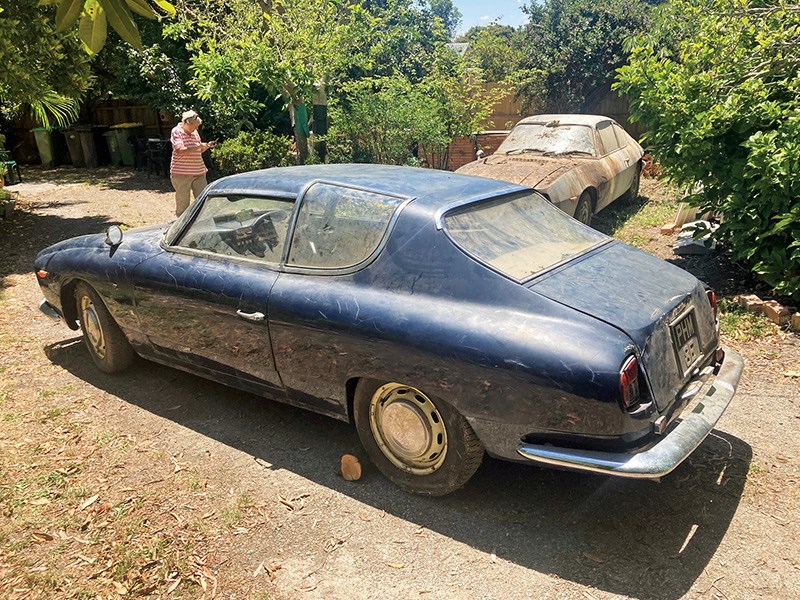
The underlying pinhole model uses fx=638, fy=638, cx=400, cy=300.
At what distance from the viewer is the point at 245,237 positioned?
3924 millimetres

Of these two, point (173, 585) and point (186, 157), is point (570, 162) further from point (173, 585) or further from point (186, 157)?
point (173, 585)

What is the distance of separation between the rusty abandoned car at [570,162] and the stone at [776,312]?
261 centimetres

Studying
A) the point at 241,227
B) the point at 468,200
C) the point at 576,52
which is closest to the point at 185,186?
the point at 241,227

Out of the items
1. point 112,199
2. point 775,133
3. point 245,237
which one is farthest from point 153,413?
point 112,199

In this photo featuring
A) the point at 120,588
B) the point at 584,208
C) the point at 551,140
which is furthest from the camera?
the point at 551,140

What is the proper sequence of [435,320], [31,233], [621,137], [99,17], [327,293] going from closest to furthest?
[99,17] → [435,320] → [327,293] → [621,137] → [31,233]

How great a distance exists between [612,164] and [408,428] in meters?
6.92

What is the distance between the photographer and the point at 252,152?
12.9 metres

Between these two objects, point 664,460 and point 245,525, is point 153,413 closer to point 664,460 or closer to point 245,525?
point 245,525

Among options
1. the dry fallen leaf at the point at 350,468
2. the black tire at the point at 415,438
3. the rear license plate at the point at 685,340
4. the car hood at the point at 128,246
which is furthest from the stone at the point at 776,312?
the car hood at the point at 128,246

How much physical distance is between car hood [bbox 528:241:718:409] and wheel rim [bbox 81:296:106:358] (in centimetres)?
331

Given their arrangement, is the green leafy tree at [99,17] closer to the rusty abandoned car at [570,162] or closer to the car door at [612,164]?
the rusty abandoned car at [570,162]

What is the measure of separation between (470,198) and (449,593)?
200cm

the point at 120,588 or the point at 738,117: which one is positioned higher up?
the point at 738,117
